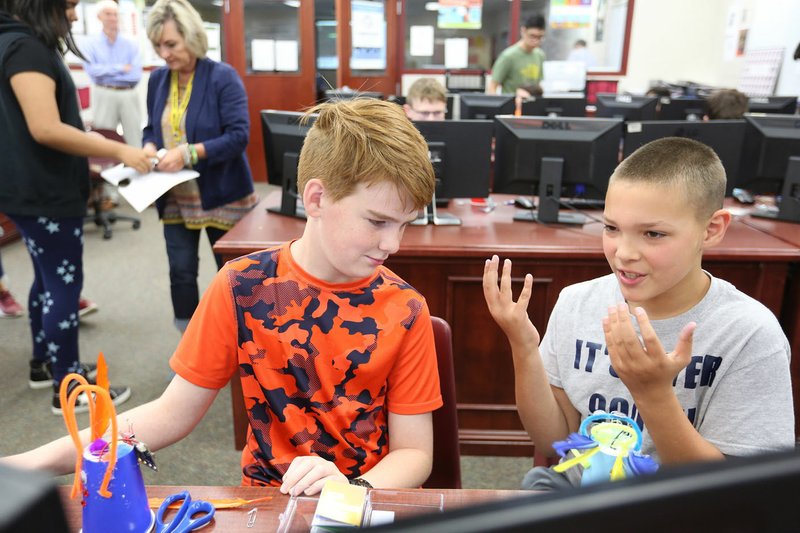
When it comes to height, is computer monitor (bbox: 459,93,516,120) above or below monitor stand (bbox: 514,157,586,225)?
above

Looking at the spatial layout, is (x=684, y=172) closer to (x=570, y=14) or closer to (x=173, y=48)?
(x=173, y=48)

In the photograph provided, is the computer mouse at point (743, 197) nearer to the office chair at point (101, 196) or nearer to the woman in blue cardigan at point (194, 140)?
the woman in blue cardigan at point (194, 140)

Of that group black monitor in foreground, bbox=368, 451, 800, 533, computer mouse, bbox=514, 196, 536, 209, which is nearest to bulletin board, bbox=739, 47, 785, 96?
computer mouse, bbox=514, 196, 536, 209

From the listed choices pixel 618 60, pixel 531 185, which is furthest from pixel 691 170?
pixel 618 60

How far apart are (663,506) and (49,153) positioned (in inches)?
90.8

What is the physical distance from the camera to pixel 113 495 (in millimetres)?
677

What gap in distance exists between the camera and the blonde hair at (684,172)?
111 centimetres

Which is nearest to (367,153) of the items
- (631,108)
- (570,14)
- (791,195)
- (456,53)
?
(791,195)

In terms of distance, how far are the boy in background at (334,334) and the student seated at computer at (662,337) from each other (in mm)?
187

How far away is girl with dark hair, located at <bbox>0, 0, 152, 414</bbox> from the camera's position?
6.15ft

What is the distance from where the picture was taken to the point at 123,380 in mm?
2633

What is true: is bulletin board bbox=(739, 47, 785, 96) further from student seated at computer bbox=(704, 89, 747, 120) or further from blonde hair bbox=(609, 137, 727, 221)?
blonde hair bbox=(609, 137, 727, 221)

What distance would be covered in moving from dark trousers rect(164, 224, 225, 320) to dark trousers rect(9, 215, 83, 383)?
0.36 metres

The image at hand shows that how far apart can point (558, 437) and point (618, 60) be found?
267 inches
